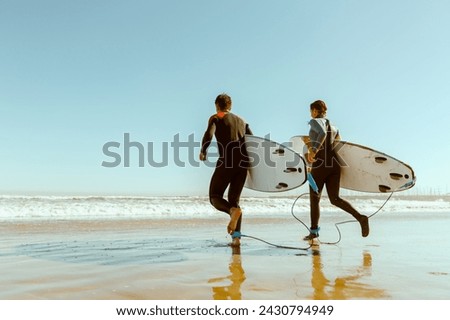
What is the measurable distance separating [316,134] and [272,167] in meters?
0.91

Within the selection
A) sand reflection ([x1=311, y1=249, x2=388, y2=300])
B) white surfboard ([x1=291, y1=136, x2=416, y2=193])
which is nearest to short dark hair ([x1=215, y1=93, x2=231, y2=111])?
white surfboard ([x1=291, y1=136, x2=416, y2=193])

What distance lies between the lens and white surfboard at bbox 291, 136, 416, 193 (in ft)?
20.2

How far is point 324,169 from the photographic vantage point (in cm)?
569

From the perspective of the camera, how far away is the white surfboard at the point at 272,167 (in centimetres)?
584

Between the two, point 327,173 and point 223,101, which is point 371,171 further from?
point 223,101

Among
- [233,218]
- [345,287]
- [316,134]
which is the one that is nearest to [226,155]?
[233,218]

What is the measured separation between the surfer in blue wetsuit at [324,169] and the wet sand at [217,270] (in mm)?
395

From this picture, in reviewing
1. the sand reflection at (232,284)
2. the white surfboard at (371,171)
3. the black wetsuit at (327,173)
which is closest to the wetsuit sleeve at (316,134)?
the black wetsuit at (327,173)

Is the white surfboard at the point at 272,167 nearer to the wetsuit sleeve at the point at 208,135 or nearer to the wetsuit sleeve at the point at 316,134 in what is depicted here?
the wetsuit sleeve at the point at 316,134

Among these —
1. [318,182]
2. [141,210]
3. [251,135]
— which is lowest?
[141,210]
